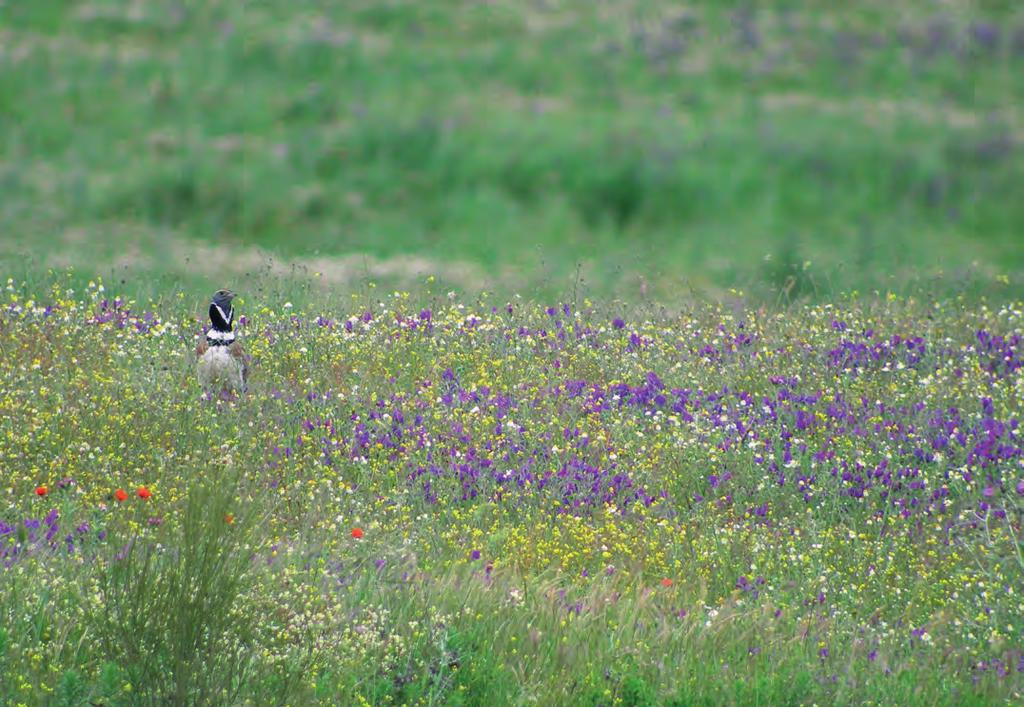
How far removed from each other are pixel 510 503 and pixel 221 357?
2.23 m

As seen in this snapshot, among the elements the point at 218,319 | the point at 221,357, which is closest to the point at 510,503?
the point at 221,357

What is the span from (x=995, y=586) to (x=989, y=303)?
6.15m

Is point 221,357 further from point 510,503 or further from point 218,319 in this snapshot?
point 510,503

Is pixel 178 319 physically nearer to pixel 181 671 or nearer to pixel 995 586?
pixel 181 671

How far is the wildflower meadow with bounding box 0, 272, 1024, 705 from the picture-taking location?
485cm

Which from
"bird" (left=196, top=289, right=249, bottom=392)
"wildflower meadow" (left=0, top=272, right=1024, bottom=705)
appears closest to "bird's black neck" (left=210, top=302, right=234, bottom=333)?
"bird" (left=196, top=289, right=249, bottom=392)

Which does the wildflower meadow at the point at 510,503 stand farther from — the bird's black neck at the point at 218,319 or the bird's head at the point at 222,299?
the bird's head at the point at 222,299

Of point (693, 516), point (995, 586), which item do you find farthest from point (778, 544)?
point (995, 586)

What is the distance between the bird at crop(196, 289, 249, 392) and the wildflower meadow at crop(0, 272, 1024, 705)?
145mm

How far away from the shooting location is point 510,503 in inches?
274

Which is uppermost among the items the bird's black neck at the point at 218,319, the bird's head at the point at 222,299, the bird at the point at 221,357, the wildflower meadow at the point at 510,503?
the bird's head at the point at 222,299

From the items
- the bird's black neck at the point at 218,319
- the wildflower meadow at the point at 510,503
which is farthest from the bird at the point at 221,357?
the wildflower meadow at the point at 510,503

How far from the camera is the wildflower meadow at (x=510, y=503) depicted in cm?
485

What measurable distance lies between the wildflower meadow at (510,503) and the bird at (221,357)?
0.15 meters
